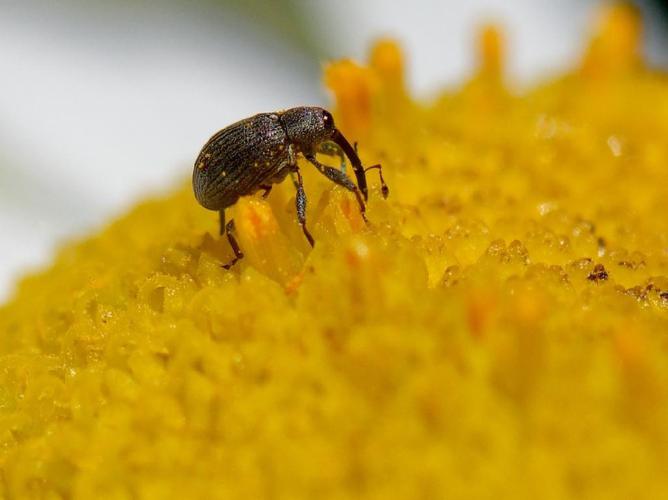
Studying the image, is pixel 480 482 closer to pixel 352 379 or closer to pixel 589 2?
pixel 352 379

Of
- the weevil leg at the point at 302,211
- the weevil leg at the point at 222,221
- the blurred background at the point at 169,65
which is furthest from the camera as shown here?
the blurred background at the point at 169,65

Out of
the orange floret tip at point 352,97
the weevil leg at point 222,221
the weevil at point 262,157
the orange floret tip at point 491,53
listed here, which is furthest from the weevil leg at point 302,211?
the orange floret tip at point 491,53

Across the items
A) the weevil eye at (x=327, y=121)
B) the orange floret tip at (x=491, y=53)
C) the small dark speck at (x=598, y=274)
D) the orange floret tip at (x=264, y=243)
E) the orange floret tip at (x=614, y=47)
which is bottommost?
Answer: the small dark speck at (x=598, y=274)

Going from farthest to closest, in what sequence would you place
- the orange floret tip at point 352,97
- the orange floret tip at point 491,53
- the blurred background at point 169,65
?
the blurred background at point 169,65 → the orange floret tip at point 491,53 → the orange floret tip at point 352,97

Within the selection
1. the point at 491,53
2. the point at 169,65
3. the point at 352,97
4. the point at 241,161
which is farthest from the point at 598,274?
the point at 169,65

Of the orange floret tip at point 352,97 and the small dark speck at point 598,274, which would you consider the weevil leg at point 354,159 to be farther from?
the orange floret tip at point 352,97

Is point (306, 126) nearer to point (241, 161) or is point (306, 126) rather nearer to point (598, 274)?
point (241, 161)
